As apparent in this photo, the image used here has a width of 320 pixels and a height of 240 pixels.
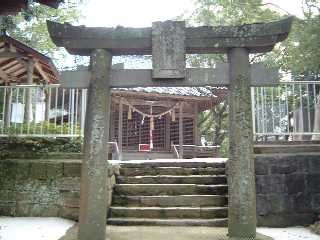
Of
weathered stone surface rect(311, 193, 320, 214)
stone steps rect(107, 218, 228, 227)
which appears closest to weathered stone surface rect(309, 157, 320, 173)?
weathered stone surface rect(311, 193, 320, 214)

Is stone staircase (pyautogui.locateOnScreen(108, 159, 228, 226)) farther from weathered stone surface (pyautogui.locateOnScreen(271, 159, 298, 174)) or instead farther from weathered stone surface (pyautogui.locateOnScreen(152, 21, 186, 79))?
weathered stone surface (pyautogui.locateOnScreen(152, 21, 186, 79))

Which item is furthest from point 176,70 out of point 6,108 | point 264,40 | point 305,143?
point 6,108

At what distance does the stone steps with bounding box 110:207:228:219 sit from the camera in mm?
7160

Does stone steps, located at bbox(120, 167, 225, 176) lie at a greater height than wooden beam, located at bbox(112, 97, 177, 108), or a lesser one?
lesser

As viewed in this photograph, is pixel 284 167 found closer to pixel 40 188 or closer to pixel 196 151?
pixel 40 188

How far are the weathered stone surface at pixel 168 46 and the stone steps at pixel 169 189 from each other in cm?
288

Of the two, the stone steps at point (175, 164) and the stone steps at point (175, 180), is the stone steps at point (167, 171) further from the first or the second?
Answer: the stone steps at point (175, 180)

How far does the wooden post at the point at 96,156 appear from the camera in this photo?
18.3 ft

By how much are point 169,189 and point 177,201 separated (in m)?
0.40

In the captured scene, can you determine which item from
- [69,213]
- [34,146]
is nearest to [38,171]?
[34,146]

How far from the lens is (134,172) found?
848 cm

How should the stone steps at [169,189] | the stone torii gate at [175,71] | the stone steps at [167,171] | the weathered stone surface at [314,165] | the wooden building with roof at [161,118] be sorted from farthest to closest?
1. the wooden building with roof at [161,118]
2. the stone steps at [167,171]
3. the stone steps at [169,189]
4. the weathered stone surface at [314,165]
5. the stone torii gate at [175,71]

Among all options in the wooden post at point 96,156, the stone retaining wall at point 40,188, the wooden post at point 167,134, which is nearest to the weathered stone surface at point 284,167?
the stone retaining wall at point 40,188

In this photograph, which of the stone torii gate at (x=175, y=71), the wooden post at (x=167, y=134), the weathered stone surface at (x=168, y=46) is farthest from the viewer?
the wooden post at (x=167, y=134)
